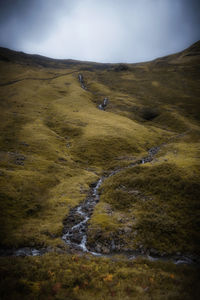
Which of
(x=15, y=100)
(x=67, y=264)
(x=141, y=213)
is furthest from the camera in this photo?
(x=15, y=100)

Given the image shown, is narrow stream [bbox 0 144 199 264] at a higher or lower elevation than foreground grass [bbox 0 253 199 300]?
lower

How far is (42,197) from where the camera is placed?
3556 cm

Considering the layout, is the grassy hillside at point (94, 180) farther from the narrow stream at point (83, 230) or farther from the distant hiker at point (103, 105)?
the distant hiker at point (103, 105)

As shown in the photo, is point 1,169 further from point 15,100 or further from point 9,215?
point 15,100

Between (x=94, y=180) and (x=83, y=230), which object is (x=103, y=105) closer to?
(x=94, y=180)

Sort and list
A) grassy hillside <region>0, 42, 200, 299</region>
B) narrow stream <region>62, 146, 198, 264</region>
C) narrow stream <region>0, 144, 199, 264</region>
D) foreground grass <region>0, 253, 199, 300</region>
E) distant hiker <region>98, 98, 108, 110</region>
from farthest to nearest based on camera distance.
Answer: distant hiker <region>98, 98, 108, 110</region>
grassy hillside <region>0, 42, 200, 299</region>
narrow stream <region>62, 146, 198, 264</region>
narrow stream <region>0, 144, 199, 264</region>
foreground grass <region>0, 253, 199, 300</region>

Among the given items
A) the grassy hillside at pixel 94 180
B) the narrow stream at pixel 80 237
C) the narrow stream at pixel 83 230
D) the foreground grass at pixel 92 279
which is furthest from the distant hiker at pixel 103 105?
the foreground grass at pixel 92 279

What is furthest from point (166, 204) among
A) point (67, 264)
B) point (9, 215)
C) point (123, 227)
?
point (9, 215)

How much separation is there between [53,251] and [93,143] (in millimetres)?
46902

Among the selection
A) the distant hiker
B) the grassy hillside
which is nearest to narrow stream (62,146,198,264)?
the grassy hillside

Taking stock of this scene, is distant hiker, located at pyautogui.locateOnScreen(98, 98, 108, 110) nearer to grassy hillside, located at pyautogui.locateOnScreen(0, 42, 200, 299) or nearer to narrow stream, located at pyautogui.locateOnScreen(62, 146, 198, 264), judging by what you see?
grassy hillside, located at pyautogui.locateOnScreen(0, 42, 200, 299)

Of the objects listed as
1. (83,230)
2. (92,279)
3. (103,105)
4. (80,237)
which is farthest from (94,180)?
(103,105)

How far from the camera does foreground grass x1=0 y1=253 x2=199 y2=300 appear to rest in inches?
625

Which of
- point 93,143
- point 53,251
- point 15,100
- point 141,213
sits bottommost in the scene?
point 53,251
